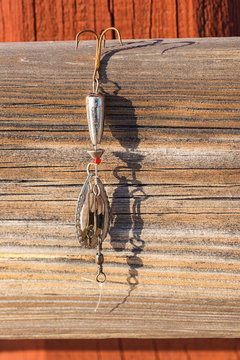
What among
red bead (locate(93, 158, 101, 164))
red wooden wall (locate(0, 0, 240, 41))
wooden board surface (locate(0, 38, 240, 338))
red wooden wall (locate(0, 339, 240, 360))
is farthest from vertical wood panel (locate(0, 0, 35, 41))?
red wooden wall (locate(0, 339, 240, 360))

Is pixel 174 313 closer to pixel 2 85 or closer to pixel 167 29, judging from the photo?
pixel 2 85

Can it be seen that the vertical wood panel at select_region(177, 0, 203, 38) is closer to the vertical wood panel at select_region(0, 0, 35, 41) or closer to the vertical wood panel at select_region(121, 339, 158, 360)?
the vertical wood panel at select_region(0, 0, 35, 41)

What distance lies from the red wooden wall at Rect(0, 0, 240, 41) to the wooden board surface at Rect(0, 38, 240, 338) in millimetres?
270

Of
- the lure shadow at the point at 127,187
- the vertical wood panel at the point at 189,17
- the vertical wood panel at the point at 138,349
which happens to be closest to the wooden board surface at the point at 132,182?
the lure shadow at the point at 127,187

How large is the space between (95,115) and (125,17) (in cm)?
49

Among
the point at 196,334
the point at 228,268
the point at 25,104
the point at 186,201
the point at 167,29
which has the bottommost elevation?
the point at 196,334

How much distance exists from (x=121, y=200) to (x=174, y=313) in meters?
0.34

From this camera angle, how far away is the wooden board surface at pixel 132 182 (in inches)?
38.9

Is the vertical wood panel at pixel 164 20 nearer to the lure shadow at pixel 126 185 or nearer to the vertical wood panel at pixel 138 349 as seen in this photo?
the lure shadow at pixel 126 185

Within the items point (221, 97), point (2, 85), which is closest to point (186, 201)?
point (221, 97)

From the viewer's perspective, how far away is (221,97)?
0.99 meters

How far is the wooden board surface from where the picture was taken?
38.9 inches

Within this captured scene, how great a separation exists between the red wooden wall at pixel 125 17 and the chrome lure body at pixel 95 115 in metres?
0.41

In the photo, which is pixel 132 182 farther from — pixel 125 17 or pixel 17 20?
pixel 17 20
